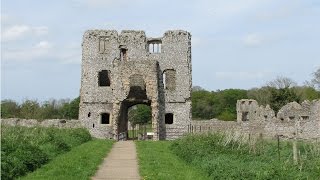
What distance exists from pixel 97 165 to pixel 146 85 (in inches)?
945

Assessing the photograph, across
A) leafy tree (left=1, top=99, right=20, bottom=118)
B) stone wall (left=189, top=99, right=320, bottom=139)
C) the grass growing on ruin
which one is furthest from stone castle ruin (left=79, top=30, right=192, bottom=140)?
leafy tree (left=1, top=99, right=20, bottom=118)

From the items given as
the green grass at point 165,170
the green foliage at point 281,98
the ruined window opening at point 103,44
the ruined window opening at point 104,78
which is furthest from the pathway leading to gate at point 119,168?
the green foliage at point 281,98

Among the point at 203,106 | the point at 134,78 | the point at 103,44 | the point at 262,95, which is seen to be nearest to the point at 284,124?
the point at 134,78

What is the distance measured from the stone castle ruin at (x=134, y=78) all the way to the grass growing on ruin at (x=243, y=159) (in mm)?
18474

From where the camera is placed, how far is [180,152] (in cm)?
2344

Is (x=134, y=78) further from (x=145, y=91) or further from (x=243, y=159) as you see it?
(x=243, y=159)

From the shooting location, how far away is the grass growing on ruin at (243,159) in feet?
44.0

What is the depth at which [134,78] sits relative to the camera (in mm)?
44781

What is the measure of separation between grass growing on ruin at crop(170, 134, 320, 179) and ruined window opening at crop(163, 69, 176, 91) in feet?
64.2

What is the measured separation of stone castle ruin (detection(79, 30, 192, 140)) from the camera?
44.7 metres

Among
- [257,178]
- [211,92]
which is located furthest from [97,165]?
[211,92]

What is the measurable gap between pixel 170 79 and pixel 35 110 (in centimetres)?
2866

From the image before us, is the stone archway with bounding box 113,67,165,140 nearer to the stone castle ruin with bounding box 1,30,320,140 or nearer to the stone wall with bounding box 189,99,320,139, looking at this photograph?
the stone castle ruin with bounding box 1,30,320,140

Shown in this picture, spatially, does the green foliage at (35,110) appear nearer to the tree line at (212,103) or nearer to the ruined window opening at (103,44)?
the tree line at (212,103)
